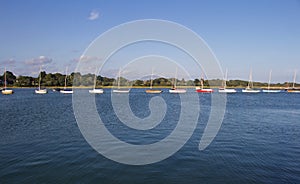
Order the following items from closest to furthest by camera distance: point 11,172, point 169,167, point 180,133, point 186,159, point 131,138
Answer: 1. point 11,172
2. point 169,167
3. point 186,159
4. point 131,138
5. point 180,133

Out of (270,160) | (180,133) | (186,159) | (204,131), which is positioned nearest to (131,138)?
(180,133)

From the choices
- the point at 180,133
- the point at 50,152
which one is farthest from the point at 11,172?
the point at 180,133

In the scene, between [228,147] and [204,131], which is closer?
[228,147]

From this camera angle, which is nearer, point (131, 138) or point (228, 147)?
point (228, 147)

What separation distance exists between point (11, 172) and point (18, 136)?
7990 millimetres

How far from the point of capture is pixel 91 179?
9.95 meters

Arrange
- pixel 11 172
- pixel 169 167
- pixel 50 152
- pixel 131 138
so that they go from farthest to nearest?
pixel 131 138 < pixel 50 152 < pixel 169 167 < pixel 11 172

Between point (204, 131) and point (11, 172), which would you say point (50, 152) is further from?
point (204, 131)

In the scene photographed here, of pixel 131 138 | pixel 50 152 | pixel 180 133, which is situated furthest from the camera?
pixel 180 133

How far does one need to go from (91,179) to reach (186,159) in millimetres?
5670

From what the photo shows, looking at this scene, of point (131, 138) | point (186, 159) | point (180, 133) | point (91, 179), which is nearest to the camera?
point (91, 179)

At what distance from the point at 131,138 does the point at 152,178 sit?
7460mm

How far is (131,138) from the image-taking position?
17.6m

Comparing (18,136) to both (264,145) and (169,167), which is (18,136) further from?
(264,145)
